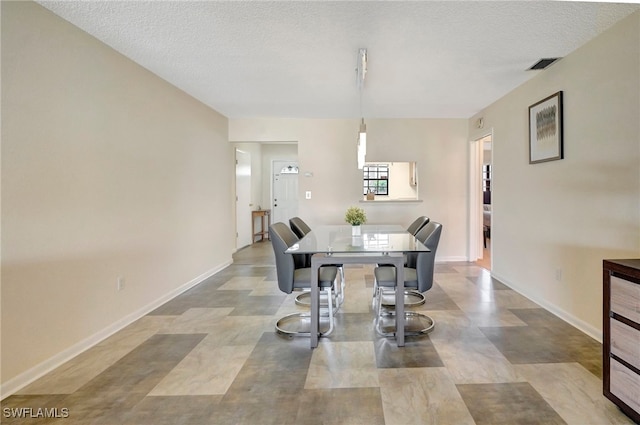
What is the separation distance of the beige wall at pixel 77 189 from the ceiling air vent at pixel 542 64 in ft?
12.2

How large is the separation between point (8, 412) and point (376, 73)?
3.61 meters

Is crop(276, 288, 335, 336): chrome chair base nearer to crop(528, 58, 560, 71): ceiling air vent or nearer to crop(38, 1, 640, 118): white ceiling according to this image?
crop(38, 1, 640, 118): white ceiling

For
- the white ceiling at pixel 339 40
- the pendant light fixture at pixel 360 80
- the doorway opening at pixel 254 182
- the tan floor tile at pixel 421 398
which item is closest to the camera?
the tan floor tile at pixel 421 398

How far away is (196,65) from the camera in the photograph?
115 inches

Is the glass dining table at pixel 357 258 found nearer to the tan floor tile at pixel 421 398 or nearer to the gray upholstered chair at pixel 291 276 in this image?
the gray upholstered chair at pixel 291 276

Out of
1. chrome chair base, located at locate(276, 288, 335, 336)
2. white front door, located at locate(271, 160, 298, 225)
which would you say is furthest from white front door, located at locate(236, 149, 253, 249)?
chrome chair base, located at locate(276, 288, 335, 336)

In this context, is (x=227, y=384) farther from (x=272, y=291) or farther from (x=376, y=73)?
(x=376, y=73)

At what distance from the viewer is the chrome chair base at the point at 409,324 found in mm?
2488

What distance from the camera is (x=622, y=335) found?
1516 mm

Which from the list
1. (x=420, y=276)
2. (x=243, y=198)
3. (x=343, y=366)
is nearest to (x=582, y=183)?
(x=420, y=276)

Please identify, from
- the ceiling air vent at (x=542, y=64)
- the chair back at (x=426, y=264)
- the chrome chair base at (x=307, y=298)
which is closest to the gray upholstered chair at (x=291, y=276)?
the chrome chair base at (x=307, y=298)

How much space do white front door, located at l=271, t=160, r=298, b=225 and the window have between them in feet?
9.71

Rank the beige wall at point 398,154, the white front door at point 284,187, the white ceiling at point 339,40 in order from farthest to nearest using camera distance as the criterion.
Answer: the white front door at point 284,187, the beige wall at point 398,154, the white ceiling at point 339,40

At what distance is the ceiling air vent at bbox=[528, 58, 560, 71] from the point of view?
280cm
